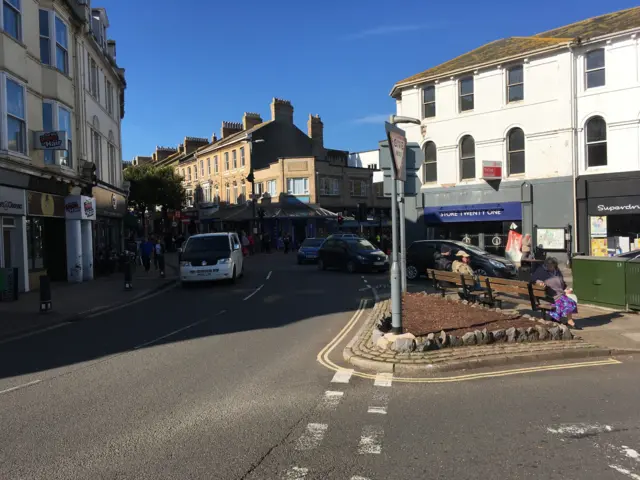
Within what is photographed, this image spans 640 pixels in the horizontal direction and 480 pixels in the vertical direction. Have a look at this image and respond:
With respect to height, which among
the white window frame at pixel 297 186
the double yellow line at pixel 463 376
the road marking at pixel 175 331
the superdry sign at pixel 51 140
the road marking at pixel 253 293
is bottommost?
the double yellow line at pixel 463 376

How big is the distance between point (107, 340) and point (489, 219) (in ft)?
68.5

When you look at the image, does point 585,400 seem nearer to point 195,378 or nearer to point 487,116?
point 195,378

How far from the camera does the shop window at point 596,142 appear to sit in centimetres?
2217

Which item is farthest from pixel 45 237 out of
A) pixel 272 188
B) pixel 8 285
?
pixel 272 188

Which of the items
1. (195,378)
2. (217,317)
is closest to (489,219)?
(217,317)

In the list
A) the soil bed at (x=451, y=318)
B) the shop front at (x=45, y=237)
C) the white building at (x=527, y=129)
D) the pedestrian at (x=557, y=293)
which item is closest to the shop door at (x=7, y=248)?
the shop front at (x=45, y=237)

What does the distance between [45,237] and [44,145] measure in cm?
432

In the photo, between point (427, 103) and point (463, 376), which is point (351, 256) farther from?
point (463, 376)

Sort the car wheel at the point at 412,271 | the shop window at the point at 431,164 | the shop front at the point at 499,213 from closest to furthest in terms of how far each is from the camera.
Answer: the car wheel at the point at 412,271 < the shop front at the point at 499,213 < the shop window at the point at 431,164

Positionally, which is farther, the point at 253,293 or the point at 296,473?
the point at 253,293

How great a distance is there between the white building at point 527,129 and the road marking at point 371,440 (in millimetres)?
20779

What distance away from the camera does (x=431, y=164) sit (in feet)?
91.3

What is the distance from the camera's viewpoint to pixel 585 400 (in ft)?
17.8

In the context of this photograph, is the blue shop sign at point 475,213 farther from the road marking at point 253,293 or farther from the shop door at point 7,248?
the shop door at point 7,248
